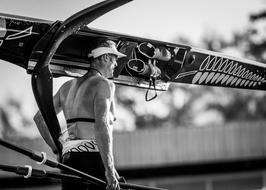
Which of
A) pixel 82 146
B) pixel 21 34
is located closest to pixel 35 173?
pixel 82 146

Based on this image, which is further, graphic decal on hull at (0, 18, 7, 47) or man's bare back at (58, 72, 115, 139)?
man's bare back at (58, 72, 115, 139)

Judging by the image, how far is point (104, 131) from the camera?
6023 mm

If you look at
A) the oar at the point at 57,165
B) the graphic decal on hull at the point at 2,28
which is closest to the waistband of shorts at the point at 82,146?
the oar at the point at 57,165

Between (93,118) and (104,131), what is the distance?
301mm

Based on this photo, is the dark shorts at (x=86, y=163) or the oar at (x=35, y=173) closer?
the oar at (x=35, y=173)

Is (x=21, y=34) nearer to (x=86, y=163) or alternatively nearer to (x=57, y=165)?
(x=57, y=165)

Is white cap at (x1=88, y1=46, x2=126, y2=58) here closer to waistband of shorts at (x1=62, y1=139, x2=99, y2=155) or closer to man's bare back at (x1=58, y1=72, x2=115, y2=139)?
man's bare back at (x1=58, y1=72, x2=115, y2=139)

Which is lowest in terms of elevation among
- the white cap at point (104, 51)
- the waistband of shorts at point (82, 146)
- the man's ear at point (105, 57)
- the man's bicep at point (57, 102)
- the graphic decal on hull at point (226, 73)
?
the waistband of shorts at point (82, 146)

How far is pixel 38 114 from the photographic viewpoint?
21.9 feet

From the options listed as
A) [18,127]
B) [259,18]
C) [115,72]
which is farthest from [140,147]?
[18,127]

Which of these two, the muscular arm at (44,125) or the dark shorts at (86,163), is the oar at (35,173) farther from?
the muscular arm at (44,125)

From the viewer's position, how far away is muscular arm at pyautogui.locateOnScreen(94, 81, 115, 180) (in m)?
6.01

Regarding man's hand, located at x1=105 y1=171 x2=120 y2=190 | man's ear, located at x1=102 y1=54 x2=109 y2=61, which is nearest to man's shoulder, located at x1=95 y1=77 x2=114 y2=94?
man's ear, located at x1=102 y1=54 x2=109 y2=61

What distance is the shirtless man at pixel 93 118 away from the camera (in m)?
6.04
